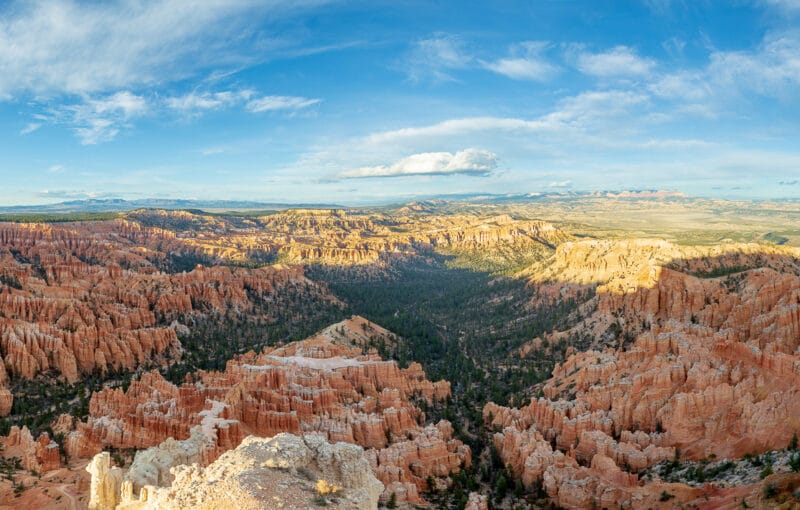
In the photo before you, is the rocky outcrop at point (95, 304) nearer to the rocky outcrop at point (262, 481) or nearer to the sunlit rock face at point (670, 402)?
the rocky outcrop at point (262, 481)

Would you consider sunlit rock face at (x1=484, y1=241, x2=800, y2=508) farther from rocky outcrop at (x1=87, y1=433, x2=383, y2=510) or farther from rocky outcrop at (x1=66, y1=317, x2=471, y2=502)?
rocky outcrop at (x1=87, y1=433, x2=383, y2=510)

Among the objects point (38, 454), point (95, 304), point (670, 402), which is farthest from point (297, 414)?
point (95, 304)

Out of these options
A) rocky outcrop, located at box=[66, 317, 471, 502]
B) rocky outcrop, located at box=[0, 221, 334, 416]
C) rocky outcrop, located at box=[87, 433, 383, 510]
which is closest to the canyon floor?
rocky outcrop, located at box=[87, 433, 383, 510]

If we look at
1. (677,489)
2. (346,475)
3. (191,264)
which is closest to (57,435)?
(346,475)

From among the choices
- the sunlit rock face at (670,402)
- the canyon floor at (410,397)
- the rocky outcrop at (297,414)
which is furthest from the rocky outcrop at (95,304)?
the sunlit rock face at (670,402)

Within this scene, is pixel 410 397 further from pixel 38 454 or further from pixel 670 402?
pixel 38 454

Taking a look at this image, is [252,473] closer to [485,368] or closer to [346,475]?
[346,475]

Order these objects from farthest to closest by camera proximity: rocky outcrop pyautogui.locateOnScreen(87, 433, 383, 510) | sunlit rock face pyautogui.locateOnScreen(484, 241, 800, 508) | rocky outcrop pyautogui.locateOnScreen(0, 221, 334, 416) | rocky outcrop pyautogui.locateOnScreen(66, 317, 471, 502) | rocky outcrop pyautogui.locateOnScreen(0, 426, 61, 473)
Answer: rocky outcrop pyautogui.locateOnScreen(0, 221, 334, 416)
rocky outcrop pyautogui.locateOnScreen(66, 317, 471, 502)
sunlit rock face pyautogui.locateOnScreen(484, 241, 800, 508)
rocky outcrop pyautogui.locateOnScreen(0, 426, 61, 473)
rocky outcrop pyautogui.locateOnScreen(87, 433, 383, 510)
